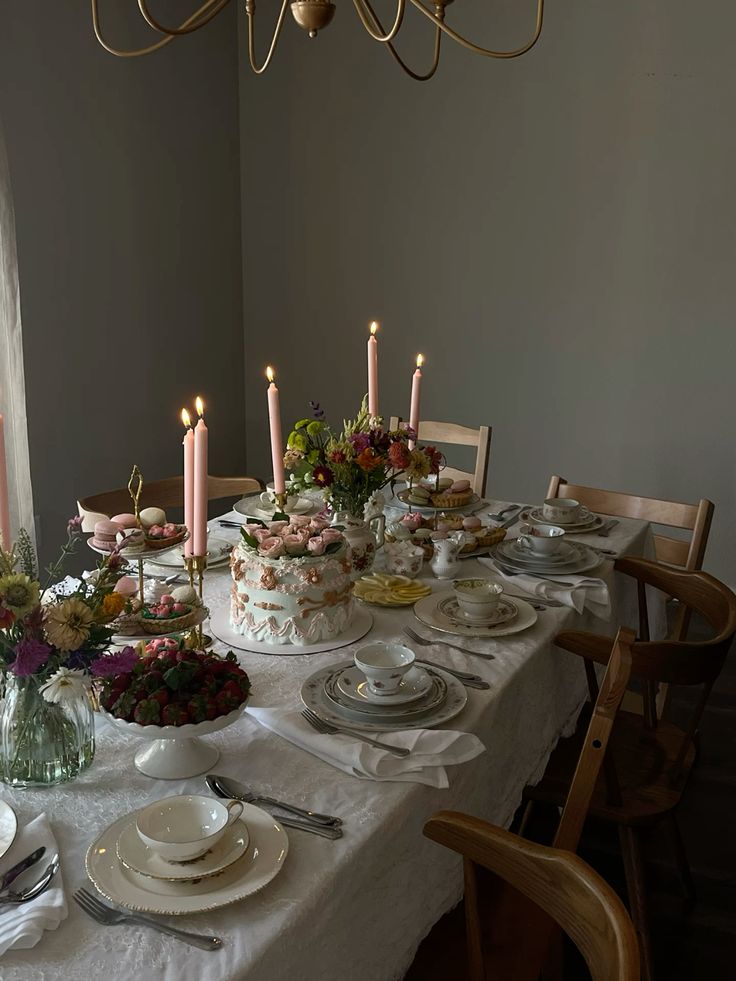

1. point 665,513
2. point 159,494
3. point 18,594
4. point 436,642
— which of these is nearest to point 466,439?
point 665,513

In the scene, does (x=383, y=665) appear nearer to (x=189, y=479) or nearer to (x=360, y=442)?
(x=189, y=479)

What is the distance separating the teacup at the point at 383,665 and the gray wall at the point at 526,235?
255 centimetres

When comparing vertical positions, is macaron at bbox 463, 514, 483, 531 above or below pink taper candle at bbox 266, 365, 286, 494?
below

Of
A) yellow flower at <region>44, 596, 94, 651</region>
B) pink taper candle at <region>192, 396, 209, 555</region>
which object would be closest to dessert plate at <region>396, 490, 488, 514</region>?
pink taper candle at <region>192, 396, 209, 555</region>

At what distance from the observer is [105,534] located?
5.15ft

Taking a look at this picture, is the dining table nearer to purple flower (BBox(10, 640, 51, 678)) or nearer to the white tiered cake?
the white tiered cake

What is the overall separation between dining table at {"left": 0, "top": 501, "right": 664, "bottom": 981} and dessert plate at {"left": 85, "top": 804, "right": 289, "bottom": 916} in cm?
2

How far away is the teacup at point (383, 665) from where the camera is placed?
141 cm

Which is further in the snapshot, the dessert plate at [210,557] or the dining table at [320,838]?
the dessert plate at [210,557]

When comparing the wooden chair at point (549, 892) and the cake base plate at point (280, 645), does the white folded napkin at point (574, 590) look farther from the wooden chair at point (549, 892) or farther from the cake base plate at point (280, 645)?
the wooden chair at point (549, 892)

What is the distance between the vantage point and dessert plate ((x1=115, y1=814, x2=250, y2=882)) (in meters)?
1.00

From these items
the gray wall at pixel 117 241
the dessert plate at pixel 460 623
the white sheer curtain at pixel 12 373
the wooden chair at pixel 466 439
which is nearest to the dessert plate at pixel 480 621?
the dessert plate at pixel 460 623

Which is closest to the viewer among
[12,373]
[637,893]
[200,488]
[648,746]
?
[200,488]

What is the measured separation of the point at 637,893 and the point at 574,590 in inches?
23.5
